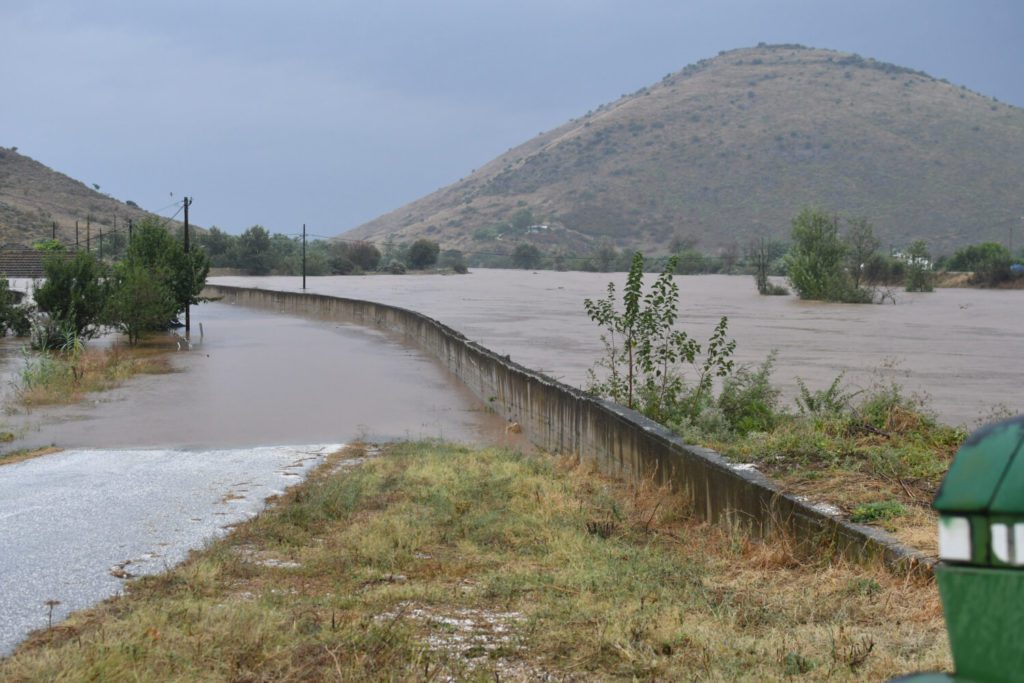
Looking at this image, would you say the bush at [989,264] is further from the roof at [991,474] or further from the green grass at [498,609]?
the roof at [991,474]

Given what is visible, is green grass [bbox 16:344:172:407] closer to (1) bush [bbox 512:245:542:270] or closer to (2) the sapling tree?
(2) the sapling tree

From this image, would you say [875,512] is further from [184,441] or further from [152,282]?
[152,282]

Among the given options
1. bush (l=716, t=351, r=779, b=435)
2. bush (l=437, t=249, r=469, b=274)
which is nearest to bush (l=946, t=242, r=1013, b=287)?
bush (l=437, t=249, r=469, b=274)

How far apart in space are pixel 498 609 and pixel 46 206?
118 meters

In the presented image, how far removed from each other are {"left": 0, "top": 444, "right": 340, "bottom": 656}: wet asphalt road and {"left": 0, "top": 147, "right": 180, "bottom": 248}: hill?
297 feet

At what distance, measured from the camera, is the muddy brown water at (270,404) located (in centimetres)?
1780

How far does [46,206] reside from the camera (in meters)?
113

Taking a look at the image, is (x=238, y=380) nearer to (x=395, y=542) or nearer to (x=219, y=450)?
(x=219, y=450)

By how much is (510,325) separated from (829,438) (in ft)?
130

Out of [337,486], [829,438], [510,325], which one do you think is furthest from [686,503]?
[510,325]

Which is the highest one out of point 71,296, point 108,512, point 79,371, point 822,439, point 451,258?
A: point 451,258

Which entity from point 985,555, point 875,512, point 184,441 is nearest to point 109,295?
point 184,441

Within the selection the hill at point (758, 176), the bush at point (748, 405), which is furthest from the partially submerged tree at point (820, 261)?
the hill at point (758, 176)

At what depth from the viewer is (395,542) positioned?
7621mm
